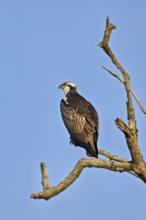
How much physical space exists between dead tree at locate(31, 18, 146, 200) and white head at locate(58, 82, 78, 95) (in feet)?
27.5

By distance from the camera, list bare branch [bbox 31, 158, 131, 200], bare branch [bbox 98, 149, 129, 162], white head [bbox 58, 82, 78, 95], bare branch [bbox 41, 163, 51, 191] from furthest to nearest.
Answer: white head [bbox 58, 82, 78, 95], bare branch [bbox 98, 149, 129, 162], bare branch [bbox 41, 163, 51, 191], bare branch [bbox 31, 158, 131, 200]

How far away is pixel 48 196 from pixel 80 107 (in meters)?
7.26

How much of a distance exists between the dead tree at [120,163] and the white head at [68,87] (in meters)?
8.38

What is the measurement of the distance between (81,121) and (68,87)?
2807mm

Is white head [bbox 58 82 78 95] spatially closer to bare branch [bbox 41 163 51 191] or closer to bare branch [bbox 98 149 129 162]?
bare branch [bbox 98 149 129 162]

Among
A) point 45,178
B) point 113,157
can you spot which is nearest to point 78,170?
point 45,178

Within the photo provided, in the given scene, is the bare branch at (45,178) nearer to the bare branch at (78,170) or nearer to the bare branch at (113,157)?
the bare branch at (78,170)

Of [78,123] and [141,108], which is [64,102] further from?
[141,108]

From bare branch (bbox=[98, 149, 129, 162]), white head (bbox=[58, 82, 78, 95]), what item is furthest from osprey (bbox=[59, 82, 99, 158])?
bare branch (bbox=[98, 149, 129, 162])

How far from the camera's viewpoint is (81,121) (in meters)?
14.0

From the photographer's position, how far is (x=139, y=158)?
24.3 feet

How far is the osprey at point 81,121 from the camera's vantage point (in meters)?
13.6

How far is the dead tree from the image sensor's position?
7.21 m

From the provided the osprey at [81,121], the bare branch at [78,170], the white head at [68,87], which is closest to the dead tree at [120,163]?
the bare branch at [78,170]
